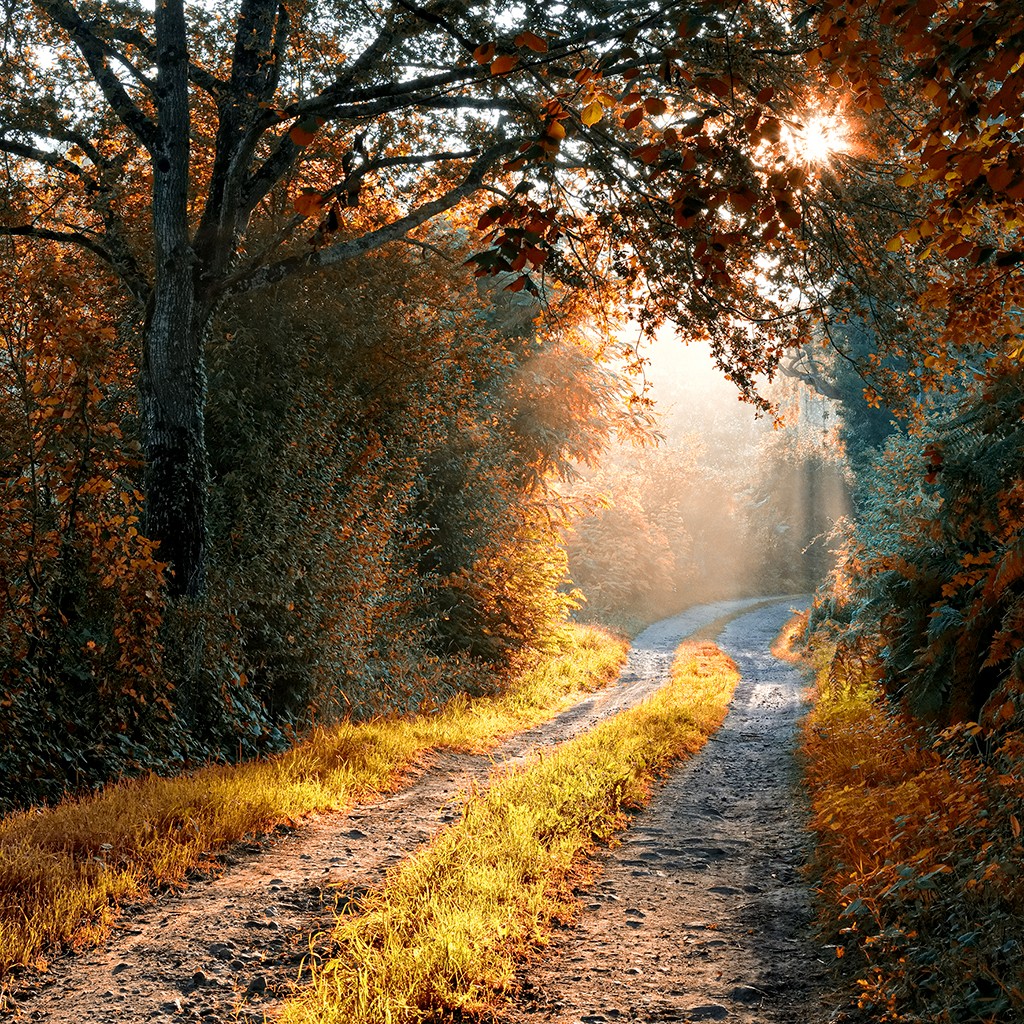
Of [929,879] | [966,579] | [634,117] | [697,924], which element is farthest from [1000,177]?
[697,924]

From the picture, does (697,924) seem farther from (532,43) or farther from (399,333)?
(399,333)

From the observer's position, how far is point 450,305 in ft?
40.1

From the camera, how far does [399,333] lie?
11.6 meters

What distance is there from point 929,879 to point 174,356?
770cm

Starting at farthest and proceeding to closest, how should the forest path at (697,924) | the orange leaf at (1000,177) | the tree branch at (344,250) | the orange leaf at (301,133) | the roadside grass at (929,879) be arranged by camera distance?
the tree branch at (344,250) < the forest path at (697,924) < the roadside grass at (929,879) < the orange leaf at (301,133) < the orange leaf at (1000,177)

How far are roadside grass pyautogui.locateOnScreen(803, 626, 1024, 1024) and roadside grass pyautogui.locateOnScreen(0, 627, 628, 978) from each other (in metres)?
3.92

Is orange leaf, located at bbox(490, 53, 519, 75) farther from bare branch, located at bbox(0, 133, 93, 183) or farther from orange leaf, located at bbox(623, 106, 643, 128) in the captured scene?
bare branch, located at bbox(0, 133, 93, 183)

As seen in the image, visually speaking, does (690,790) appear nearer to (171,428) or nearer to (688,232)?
(688,232)

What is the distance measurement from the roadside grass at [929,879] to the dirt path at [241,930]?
0.84 metres

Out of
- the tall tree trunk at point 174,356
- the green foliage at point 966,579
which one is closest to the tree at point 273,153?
the tall tree trunk at point 174,356

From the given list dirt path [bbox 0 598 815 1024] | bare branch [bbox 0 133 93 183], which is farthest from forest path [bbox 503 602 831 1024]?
bare branch [bbox 0 133 93 183]

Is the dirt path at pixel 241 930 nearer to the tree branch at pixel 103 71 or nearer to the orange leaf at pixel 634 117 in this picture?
the orange leaf at pixel 634 117

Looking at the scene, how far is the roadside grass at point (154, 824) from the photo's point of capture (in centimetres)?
435

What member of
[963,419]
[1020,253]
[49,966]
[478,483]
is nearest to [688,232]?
[963,419]
